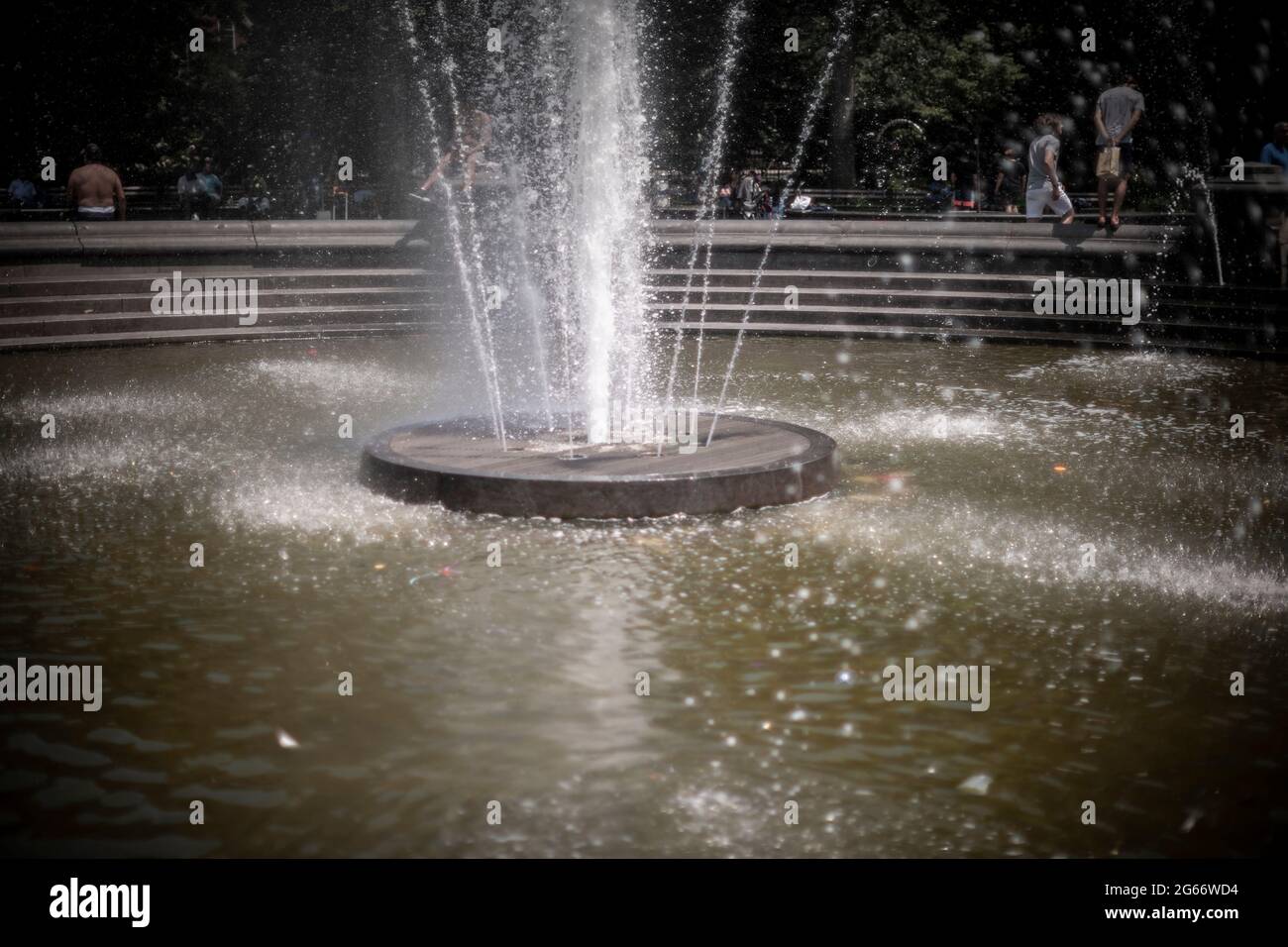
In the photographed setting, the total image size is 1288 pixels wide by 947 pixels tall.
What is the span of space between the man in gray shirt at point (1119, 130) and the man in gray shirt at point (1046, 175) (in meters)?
0.57

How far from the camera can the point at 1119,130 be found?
18250mm

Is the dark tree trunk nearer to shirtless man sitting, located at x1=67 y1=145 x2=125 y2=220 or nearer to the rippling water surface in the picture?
shirtless man sitting, located at x1=67 y1=145 x2=125 y2=220

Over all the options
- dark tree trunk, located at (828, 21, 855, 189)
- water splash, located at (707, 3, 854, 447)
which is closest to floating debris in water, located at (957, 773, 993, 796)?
water splash, located at (707, 3, 854, 447)

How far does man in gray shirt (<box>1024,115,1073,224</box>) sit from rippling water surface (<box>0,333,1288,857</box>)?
334 inches

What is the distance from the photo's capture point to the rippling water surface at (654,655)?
471cm

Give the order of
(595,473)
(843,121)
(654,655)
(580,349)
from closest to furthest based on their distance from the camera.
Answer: (654,655), (595,473), (580,349), (843,121)

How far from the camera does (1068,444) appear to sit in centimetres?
1110

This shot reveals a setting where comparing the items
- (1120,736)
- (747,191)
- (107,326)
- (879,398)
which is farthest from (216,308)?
(747,191)

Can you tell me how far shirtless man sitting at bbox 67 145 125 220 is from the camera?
2047cm

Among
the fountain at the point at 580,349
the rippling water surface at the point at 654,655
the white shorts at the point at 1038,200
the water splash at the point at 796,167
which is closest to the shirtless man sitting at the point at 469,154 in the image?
the fountain at the point at 580,349

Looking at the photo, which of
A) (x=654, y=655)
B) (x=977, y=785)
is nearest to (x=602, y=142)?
(x=654, y=655)

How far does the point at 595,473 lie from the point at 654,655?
2.70 metres

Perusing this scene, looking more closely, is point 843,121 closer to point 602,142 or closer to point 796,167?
point 796,167
